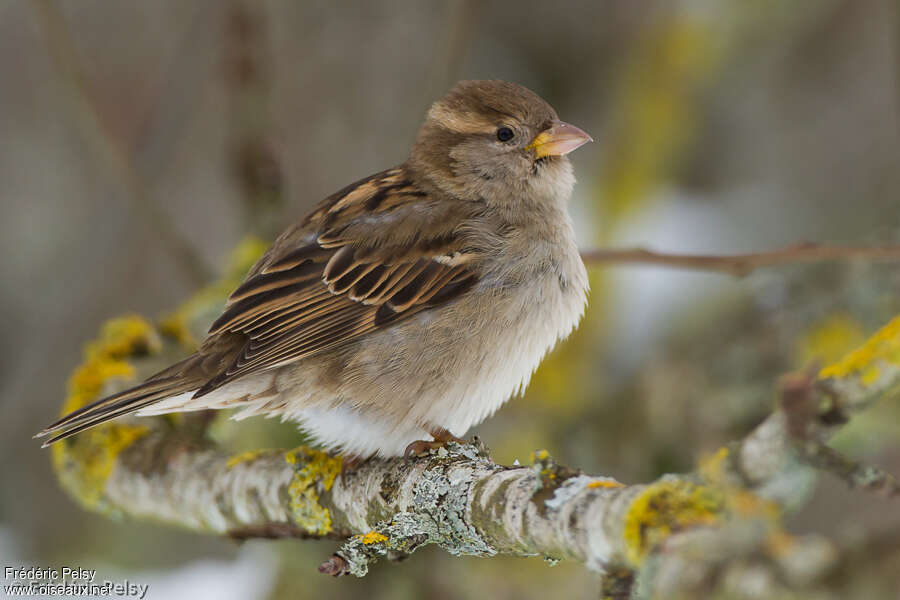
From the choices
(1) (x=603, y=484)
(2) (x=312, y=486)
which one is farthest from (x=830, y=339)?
(1) (x=603, y=484)

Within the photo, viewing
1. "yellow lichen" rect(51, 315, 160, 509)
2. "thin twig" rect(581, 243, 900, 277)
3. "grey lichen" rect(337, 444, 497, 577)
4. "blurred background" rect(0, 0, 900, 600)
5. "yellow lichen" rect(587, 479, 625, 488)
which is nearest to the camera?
"yellow lichen" rect(587, 479, 625, 488)

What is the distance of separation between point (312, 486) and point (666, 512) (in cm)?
140

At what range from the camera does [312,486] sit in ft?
9.36

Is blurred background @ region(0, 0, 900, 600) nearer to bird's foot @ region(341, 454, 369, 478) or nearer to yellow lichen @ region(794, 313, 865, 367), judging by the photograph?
yellow lichen @ region(794, 313, 865, 367)

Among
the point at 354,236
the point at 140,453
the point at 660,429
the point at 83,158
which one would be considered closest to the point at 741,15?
Answer: the point at 660,429

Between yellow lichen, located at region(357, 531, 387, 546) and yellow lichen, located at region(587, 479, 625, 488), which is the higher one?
yellow lichen, located at region(357, 531, 387, 546)

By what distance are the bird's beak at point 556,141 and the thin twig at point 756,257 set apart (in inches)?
15.4

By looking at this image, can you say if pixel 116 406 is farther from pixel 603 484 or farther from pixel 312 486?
pixel 603 484

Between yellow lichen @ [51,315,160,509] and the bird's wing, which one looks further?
yellow lichen @ [51,315,160,509]

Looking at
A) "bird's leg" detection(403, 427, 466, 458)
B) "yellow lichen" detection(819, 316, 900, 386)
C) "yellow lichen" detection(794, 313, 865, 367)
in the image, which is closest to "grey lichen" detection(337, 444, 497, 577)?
"bird's leg" detection(403, 427, 466, 458)

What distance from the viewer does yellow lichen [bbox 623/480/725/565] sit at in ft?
5.42

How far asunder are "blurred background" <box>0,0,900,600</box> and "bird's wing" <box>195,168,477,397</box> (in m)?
1.24

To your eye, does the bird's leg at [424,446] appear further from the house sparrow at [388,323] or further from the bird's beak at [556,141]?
the bird's beak at [556,141]

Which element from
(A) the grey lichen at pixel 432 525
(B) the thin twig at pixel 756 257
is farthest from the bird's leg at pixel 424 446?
(B) the thin twig at pixel 756 257
